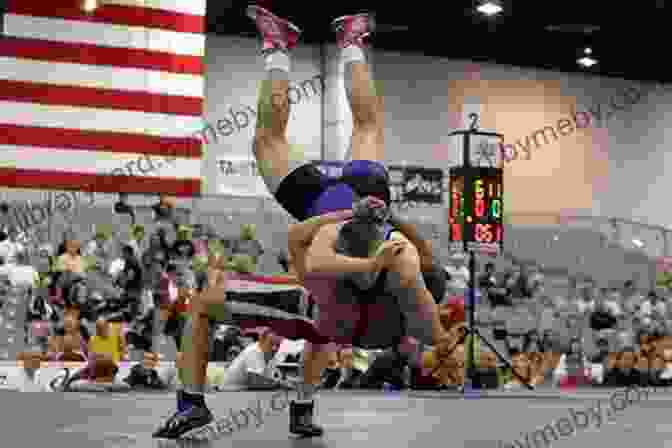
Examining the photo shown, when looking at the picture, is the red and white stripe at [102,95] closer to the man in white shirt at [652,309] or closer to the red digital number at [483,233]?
the red digital number at [483,233]

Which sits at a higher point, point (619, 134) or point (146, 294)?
point (619, 134)

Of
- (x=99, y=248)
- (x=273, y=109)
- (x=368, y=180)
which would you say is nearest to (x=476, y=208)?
(x=99, y=248)

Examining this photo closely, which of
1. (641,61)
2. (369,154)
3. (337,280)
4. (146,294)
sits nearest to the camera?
(337,280)

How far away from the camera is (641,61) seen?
19.5m

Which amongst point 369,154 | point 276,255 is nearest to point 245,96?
point 276,255

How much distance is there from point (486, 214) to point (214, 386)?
293cm

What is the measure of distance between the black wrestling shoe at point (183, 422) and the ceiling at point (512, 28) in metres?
12.5

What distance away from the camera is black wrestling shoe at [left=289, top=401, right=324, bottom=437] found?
381cm

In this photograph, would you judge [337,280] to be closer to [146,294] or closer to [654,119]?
[146,294]

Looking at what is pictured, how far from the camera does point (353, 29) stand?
14.3ft

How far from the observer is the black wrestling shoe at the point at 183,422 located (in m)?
3.37

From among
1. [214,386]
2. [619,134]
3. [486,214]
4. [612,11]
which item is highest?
[612,11]

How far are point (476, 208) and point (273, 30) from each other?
17.5 ft

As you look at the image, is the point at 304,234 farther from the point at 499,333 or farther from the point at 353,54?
the point at 499,333
